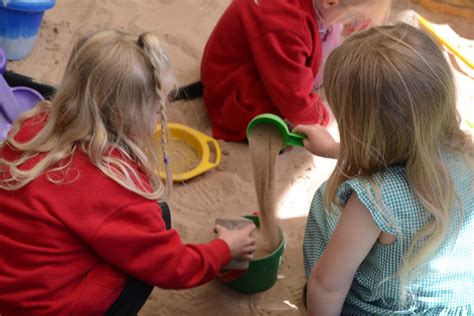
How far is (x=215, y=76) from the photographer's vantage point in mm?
2047

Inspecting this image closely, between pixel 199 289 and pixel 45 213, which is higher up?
pixel 45 213

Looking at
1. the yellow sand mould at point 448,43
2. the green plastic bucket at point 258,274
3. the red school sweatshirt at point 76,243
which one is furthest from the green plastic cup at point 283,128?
the yellow sand mould at point 448,43

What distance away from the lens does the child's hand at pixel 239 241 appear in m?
1.38

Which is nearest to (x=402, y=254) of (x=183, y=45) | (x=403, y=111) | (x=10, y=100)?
(x=403, y=111)

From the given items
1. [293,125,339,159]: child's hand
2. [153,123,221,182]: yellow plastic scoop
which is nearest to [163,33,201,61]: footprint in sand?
[153,123,221,182]: yellow plastic scoop

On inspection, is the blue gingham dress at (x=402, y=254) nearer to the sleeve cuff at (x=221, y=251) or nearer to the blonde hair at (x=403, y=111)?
the blonde hair at (x=403, y=111)

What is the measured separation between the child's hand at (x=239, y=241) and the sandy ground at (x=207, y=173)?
203 mm

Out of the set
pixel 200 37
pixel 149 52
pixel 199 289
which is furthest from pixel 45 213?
pixel 200 37

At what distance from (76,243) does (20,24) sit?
3.95ft

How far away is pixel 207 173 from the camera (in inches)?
75.3

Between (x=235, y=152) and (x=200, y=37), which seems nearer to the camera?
(x=235, y=152)

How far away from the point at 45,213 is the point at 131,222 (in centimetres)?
15

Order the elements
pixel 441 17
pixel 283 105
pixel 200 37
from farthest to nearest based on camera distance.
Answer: pixel 441 17, pixel 200 37, pixel 283 105

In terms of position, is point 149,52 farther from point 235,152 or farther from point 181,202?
point 235,152
